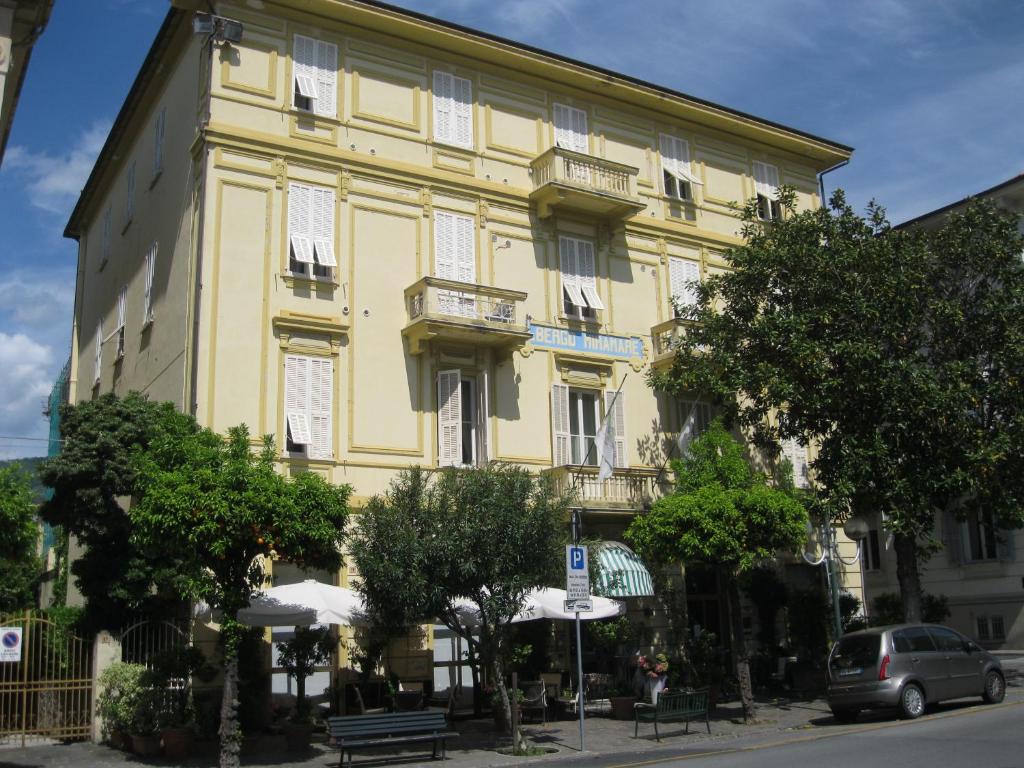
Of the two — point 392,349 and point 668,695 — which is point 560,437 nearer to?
point 392,349

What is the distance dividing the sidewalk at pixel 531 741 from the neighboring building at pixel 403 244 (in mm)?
5386

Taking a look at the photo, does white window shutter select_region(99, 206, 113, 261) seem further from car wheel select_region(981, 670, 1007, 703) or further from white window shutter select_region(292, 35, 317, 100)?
car wheel select_region(981, 670, 1007, 703)

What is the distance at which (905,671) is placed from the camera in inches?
730

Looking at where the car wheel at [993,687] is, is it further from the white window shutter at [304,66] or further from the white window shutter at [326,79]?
the white window shutter at [304,66]

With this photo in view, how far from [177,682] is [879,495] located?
14.7 metres

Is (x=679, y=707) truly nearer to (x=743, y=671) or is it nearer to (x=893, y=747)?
(x=743, y=671)

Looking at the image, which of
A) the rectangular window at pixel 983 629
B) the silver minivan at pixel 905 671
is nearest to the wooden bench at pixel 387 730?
the silver minivan at pixel 905 671

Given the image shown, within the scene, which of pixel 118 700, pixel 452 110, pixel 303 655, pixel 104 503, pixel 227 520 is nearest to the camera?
pixel 227 520

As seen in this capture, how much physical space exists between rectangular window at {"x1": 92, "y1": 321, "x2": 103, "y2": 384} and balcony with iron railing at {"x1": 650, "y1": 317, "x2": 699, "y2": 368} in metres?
15.6

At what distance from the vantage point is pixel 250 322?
21.5 meters

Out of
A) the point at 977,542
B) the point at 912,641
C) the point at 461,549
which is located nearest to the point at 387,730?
the point at 461,549

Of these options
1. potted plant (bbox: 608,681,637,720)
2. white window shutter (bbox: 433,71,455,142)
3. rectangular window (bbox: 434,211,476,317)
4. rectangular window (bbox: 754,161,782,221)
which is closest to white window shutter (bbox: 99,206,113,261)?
white window shutter (bbox: 433,71,455,142)

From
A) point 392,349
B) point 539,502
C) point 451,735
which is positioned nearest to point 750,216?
point 392,349

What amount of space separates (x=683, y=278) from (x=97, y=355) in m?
17.2
